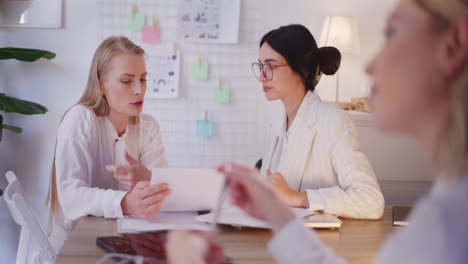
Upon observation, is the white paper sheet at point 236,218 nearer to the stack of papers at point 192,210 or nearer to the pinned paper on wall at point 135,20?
the stack of papers at point 192,210

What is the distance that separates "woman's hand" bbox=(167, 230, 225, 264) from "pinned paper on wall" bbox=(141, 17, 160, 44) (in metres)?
2.56

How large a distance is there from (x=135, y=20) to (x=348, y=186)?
1853 millimetres

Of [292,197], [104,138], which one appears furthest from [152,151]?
[292,197]

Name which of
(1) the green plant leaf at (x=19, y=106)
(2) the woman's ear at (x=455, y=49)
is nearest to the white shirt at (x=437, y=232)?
(2) the woman's ear at (x=455, y=49)

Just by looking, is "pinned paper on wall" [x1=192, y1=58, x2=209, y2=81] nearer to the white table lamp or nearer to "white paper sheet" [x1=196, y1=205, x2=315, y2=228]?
the white table lamp

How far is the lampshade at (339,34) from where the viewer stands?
3.36 meters

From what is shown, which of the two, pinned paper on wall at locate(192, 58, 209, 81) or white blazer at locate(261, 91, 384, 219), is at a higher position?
pinned paper on wall at locate(192, 58, 209, 81)

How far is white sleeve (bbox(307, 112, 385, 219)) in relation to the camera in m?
1.87

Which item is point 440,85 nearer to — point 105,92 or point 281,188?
point 281,188

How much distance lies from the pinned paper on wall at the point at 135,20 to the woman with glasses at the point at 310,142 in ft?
3.66

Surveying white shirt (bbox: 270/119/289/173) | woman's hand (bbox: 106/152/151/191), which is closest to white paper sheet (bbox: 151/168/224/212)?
woman's hand (bbox: 106/152/151/191)

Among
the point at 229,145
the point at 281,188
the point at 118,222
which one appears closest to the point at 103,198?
the point at 118,222

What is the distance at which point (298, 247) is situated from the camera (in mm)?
997

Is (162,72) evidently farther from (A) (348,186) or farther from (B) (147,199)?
(B) (147,199)
